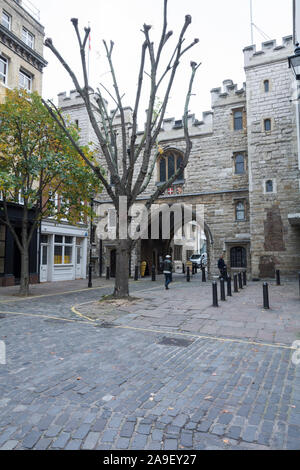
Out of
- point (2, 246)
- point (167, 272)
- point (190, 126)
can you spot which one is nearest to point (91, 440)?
point (167, 272)

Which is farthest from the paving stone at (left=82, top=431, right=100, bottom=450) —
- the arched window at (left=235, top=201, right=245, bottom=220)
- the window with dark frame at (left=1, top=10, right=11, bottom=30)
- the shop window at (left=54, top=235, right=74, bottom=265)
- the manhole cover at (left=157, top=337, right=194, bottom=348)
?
the window with dark frame at (left=1, top=10, right=11, bottom=30)

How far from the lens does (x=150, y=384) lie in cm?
378

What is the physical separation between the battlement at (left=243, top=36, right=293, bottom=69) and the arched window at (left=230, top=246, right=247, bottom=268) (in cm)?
1228

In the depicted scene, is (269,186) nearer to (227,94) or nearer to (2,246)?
(227,94)

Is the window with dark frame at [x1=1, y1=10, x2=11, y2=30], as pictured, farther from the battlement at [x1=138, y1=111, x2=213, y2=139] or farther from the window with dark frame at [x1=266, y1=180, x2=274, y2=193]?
the window with dark frame at [x1=266, y1=180, x2=274, y2=193]

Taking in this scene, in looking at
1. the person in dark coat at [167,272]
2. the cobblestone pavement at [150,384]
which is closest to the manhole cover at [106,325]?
the cobblestone pavement at [150,384]

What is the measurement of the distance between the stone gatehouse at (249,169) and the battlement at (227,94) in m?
0.06

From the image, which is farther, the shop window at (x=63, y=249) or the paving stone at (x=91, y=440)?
the shop window at (x=63, y=249)

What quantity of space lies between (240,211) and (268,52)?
1045cm

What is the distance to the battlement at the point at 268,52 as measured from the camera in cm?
1878

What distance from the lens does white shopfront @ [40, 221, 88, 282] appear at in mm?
19328

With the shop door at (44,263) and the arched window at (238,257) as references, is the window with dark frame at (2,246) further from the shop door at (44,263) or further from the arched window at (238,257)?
the arched window at (238,257)

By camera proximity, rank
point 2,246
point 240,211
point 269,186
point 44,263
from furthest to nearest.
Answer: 1. point 240,211
2. point 44,263
3. point 269,186
4. point 2,246

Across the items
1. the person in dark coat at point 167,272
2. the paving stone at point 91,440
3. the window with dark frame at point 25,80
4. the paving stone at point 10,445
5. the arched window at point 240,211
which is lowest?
the paving stone at point 91,440
